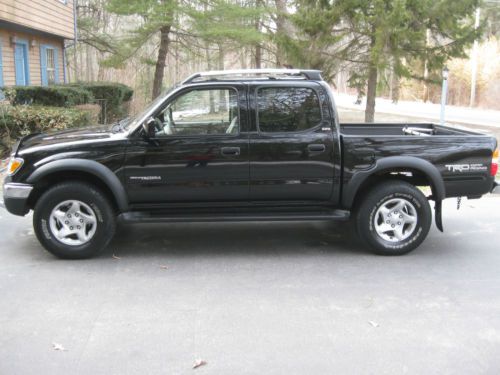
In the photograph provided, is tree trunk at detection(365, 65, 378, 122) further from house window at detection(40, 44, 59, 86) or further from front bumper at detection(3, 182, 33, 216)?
front bumper at detection(3, 182, 33, 216)

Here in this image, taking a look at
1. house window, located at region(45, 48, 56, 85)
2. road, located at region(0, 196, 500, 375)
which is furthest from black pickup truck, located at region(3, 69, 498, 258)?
house window, located at region(45, 48, 56, 85)

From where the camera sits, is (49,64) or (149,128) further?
(49,64)

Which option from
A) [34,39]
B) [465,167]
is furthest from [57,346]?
[34,39]

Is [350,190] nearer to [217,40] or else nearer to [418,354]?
[418,354]

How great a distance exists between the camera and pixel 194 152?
570 centimetres

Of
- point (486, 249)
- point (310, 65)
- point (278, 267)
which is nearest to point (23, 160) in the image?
point (278, 267)

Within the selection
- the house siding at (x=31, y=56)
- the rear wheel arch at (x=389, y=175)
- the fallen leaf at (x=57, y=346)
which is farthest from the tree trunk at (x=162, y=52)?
the fallen leaf at (x=57, y=346)

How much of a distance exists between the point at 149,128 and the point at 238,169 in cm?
98

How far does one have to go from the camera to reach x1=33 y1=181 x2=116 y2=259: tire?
5633 mm

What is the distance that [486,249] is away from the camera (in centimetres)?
633

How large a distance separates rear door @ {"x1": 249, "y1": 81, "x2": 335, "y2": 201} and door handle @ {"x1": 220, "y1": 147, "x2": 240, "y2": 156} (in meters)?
0.15

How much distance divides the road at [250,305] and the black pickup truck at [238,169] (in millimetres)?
444

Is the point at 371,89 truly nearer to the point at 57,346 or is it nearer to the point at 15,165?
the point at 15,165

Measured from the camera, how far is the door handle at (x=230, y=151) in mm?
5734
